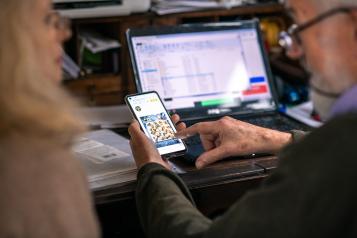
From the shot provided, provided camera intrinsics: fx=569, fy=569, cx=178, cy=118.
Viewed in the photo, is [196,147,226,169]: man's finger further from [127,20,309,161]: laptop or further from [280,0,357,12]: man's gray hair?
[280,0,357,12]: man's gray hair

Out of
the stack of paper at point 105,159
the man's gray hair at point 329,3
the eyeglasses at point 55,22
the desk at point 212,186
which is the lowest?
the desk at point 212,186

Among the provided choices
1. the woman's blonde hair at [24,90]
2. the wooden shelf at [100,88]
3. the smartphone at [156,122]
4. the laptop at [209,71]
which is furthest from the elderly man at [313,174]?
the wooden shelf at [100,88]

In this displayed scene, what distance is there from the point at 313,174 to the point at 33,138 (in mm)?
394

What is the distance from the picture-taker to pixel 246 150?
1.38 meters

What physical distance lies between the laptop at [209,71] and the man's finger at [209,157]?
0.30 meters

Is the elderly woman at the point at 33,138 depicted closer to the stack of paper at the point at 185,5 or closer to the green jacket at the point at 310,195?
the green jacket at the point at 310,195

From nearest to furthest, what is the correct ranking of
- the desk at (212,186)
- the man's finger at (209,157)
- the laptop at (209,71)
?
the desk at (212,186), the man's finger at (209,157), the laptop at (209,71)

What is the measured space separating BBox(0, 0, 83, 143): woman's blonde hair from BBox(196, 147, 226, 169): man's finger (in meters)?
0.59

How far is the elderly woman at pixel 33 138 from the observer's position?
73 cm

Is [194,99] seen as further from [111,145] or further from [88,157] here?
[88,157]

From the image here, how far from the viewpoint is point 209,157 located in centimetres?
134

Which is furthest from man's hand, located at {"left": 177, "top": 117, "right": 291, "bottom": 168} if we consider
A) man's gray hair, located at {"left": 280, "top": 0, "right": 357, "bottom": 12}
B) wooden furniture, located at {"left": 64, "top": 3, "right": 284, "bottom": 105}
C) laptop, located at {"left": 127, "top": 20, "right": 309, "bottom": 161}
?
wooden furniture, located at {"left": 64, "top": 3, "right": 284, "bottom": 105}

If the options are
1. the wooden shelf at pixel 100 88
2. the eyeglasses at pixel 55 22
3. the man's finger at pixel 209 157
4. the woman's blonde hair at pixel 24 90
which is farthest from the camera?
the wooden shelf at pixel 100 88

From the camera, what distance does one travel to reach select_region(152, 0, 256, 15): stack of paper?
6.66ft
